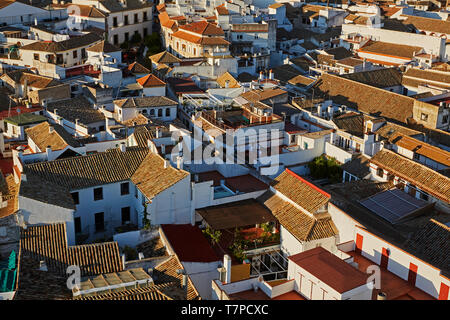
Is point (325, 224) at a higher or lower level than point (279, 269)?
higher

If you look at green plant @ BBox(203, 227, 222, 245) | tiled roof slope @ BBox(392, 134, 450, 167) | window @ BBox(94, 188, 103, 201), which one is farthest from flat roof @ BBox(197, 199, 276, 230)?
tiled roof slope @ BBox(392, 134, 450, 167)

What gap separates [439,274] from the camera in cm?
1969

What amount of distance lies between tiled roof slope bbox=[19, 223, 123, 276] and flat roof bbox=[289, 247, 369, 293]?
22.1ft

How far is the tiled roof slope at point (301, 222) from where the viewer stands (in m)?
23.9

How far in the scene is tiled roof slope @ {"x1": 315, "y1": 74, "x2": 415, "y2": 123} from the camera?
41.0 m

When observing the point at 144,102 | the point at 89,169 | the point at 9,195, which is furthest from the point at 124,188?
the point at 144,102

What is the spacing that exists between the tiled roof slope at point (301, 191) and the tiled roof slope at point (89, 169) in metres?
6.44

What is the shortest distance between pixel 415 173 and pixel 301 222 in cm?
722

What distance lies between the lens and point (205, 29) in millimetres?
53031

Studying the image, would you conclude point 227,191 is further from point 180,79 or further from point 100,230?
point 180,79

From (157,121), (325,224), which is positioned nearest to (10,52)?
(157,121)

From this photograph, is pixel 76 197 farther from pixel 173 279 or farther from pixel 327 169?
pixel 327 169

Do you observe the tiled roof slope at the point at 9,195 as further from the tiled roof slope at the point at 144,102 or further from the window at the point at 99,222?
the tiled roof slope at the point at 144,102

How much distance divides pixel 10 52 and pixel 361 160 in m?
31.3
